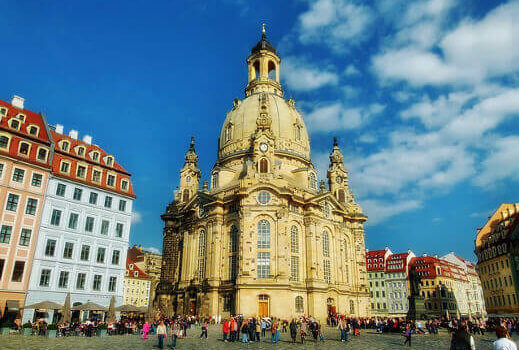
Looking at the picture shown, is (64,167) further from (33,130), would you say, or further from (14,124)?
(14,124)

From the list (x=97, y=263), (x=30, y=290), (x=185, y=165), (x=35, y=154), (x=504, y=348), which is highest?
(x=185, y=165)

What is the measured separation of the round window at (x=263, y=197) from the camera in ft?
179

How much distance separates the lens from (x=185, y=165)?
2825 inches

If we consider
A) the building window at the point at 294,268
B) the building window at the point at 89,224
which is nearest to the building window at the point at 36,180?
the building window at the point at 89,224

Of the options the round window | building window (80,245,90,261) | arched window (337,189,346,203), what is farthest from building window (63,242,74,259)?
arched window (337,189,346,203)

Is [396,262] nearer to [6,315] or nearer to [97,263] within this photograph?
[97,263]

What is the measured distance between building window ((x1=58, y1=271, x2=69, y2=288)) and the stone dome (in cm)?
3456

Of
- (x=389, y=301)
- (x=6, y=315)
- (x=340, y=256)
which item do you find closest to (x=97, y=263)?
(x=6, y=315)

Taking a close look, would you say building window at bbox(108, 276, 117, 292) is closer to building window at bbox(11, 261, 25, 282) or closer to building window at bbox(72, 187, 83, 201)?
building window at bbox(11, 261, 25, 282)

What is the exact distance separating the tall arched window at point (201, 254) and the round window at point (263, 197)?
1152 centimetres

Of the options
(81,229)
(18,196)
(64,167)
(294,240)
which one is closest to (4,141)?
(18,196)

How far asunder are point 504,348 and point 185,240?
57.7 m

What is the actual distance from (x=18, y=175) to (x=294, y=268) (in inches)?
1406

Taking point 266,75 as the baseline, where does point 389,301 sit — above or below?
below
